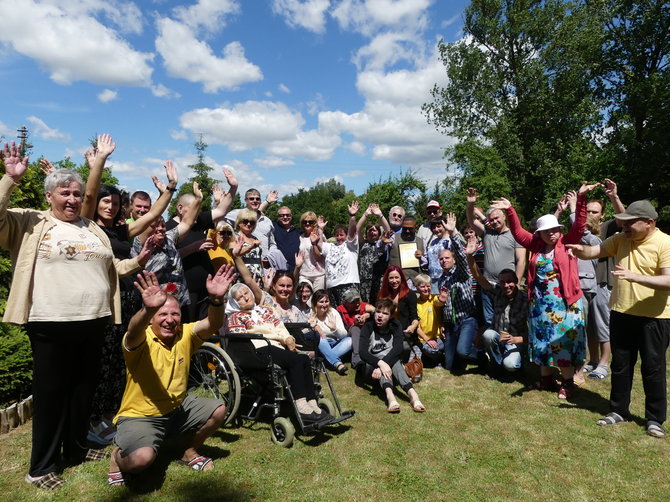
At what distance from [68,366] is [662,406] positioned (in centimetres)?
481

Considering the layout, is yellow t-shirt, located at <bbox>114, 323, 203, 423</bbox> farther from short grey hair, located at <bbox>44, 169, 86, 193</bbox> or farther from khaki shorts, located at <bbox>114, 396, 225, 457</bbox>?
short grey hair, located at <bbox>44, 169, 86, 193</bbox>

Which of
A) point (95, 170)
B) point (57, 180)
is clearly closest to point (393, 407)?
point (95, 170)

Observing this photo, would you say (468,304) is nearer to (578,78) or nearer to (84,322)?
(84,322)

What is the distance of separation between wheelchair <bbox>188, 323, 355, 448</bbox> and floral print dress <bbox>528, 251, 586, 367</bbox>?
227cm

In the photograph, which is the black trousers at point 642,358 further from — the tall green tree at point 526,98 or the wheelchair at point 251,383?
the tall green tree at point 526,98

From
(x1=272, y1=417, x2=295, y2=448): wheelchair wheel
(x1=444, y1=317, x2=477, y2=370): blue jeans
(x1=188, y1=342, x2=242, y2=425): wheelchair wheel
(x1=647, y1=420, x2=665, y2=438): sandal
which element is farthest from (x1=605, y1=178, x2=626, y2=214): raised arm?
(x1=188, y1=342, x2=242, y2=425): wheelchair wheel

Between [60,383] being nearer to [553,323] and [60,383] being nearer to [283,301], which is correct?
[283,301]

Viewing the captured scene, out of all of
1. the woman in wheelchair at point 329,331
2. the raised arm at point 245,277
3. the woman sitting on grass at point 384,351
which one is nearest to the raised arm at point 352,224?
the woman in wheelchair at point 329,331

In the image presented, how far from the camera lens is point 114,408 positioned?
395 cm

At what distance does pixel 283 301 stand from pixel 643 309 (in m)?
3.48

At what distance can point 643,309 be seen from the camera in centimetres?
396

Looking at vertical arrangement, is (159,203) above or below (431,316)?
above

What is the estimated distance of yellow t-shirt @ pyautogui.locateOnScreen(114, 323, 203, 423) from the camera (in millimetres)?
3088

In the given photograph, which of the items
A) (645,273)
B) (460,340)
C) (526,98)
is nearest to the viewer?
(645,273)
